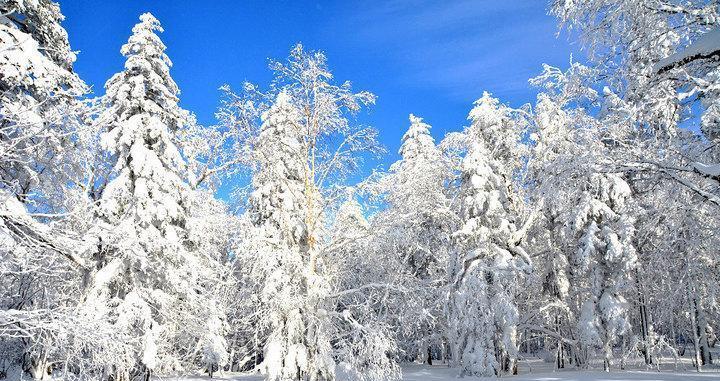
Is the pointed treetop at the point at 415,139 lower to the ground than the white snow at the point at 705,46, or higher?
higher

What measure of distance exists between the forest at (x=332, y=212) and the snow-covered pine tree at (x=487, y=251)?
103 mm

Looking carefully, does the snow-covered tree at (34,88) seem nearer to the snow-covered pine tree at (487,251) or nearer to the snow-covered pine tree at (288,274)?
the snow-covered pine tree at (288,274)

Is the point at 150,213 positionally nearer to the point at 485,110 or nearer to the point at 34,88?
the point at 34,88

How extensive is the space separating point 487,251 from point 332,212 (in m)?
11.8

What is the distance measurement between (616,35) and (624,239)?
63.0 ft

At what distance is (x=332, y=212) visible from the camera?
1406cm

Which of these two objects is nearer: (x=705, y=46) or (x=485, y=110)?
(x=705, y=46)

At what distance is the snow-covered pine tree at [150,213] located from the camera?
Answer: 56.0ft

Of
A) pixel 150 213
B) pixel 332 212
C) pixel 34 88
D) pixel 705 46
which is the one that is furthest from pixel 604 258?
pixel 34 88

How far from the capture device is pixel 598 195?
25.8 m

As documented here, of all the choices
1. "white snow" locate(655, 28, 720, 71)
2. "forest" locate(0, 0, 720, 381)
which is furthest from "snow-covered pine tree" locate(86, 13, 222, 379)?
"white snow" locate(655, 28, 720, 71)

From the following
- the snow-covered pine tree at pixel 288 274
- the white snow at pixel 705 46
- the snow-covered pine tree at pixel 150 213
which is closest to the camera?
the white snow at pixel 705 46

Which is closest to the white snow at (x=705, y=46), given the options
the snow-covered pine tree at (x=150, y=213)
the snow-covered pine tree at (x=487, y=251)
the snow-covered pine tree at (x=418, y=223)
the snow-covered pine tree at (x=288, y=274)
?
the snow-covered pine tree at (x=418, y=223)

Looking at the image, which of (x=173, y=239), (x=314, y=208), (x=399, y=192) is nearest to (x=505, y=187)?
(x=399, y=192)
